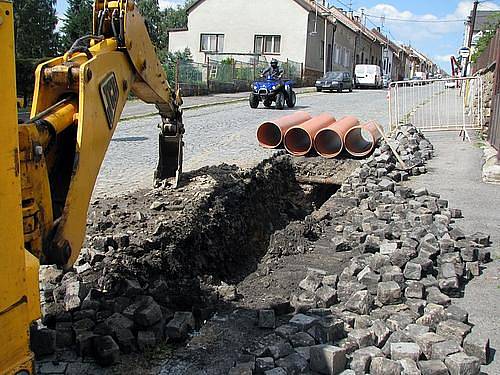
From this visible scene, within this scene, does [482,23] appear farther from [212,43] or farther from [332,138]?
A: [332,138]

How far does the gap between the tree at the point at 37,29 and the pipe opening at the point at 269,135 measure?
30.6 metres

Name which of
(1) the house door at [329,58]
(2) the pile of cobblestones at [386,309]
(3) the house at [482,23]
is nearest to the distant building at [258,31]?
(1) the house door at [329,58]

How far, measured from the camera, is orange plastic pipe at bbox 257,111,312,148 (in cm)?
1270

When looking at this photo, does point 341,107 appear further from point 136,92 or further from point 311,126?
point 136,92

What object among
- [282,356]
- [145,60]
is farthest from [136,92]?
[282,356]

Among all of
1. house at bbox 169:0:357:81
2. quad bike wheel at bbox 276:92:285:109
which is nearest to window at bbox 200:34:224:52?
house at bbox 169:0:357:81

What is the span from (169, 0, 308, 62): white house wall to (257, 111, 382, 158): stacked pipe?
32598mm

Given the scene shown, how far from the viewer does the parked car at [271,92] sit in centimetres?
2248

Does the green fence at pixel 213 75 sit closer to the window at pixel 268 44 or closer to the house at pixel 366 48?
the window at pixel 268 44

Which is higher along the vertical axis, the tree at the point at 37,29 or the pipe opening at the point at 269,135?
the tree at the point at 37,29

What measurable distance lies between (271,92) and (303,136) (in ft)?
32.3

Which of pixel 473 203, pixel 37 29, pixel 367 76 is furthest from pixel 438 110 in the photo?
pixel 37 29

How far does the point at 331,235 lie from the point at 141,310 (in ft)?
12.4

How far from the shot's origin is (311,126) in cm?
1241
